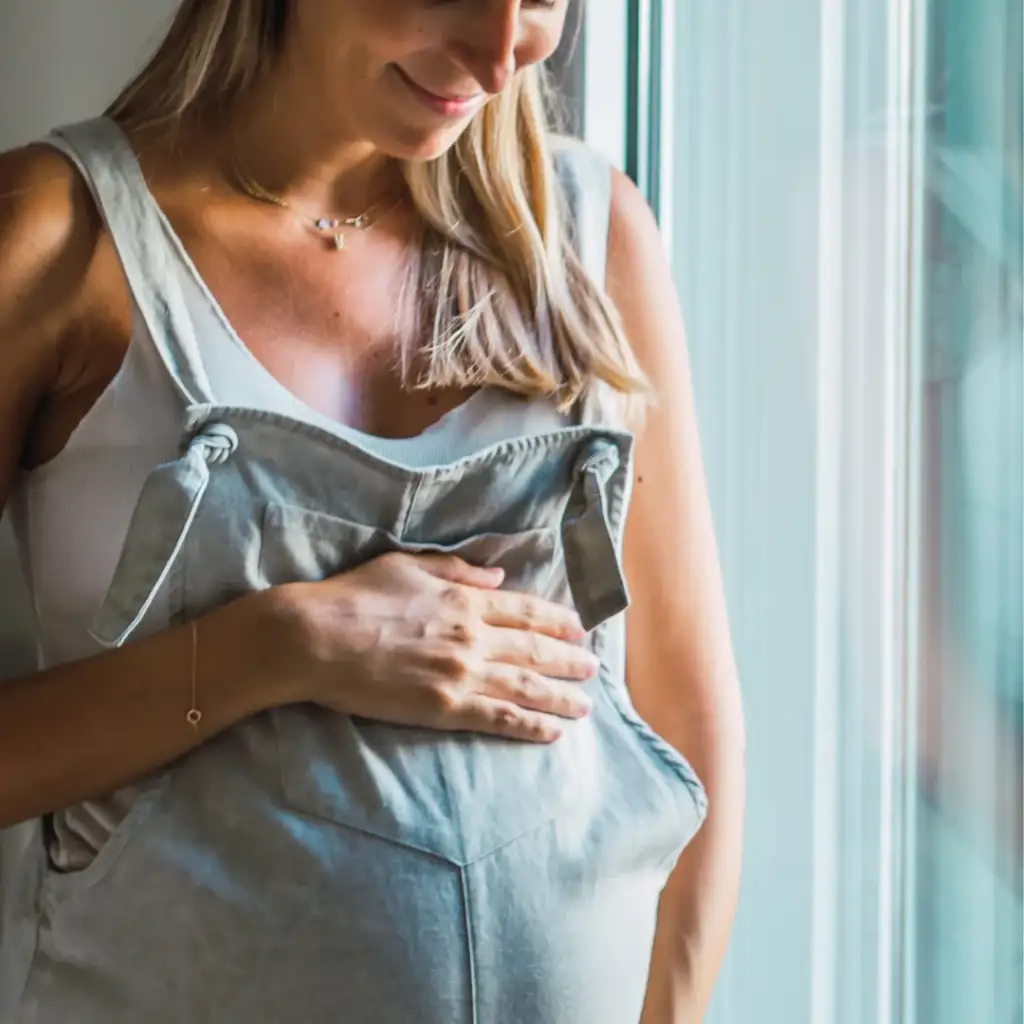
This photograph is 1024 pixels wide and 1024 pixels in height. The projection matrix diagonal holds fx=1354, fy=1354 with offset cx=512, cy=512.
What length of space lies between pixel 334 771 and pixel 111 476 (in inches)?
8.3

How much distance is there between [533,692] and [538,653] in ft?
0.09

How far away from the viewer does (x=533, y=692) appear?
2.55 feet

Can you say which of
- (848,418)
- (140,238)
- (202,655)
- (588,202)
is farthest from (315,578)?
(848,418)

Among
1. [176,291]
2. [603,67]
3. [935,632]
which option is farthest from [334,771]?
[603,67]

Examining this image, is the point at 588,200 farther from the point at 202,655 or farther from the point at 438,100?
the point at 202,655

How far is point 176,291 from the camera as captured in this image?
77 centimetres

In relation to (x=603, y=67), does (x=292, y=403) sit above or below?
below

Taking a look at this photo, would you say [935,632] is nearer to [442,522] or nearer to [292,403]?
[442,522]

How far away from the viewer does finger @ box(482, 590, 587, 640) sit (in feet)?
2.59

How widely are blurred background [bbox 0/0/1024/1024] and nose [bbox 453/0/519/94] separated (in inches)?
12.3

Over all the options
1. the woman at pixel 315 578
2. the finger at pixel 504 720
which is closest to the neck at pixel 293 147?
the woman at pixel 315 578

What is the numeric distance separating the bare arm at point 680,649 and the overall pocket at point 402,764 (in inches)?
4.7

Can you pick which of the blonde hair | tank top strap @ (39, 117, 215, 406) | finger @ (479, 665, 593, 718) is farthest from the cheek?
finger @ (479, 665, 593, 718)

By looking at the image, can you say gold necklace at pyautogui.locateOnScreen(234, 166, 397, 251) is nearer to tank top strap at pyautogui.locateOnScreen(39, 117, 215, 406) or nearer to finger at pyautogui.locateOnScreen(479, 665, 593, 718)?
tank top strap at pyautogui.locateOnScreen(39, 117, 215, 406)
